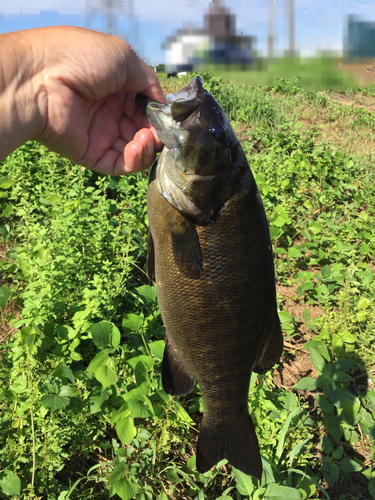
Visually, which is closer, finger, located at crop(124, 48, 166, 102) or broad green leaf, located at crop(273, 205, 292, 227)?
finger, located at crop(124, 48, 166, 102)

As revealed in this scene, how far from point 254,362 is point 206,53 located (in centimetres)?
149

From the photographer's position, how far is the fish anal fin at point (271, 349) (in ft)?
5.85

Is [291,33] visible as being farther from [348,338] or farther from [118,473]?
[118,473]

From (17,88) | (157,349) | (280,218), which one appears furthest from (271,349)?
(280,218)

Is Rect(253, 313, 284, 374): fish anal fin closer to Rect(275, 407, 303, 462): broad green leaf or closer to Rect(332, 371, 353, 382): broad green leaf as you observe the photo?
Rect(275, 407, 303, 462): broad green leaf

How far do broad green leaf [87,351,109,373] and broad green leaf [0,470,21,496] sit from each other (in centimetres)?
61

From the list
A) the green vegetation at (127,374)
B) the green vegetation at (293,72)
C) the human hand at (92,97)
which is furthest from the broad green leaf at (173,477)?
the green vegetation at (293,72)

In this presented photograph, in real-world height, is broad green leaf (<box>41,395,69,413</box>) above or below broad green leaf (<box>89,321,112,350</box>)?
below

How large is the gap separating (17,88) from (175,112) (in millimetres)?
719

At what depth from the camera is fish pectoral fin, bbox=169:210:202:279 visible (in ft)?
5.25

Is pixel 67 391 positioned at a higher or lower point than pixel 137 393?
higher

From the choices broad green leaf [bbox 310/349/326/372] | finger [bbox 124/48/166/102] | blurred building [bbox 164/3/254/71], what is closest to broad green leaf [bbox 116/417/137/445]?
broad green leaf [bbox 310/349/326/372]

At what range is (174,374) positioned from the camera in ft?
6.21

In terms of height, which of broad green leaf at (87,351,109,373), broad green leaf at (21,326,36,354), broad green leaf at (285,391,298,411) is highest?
broad green leaf at (21,326,36,354)
